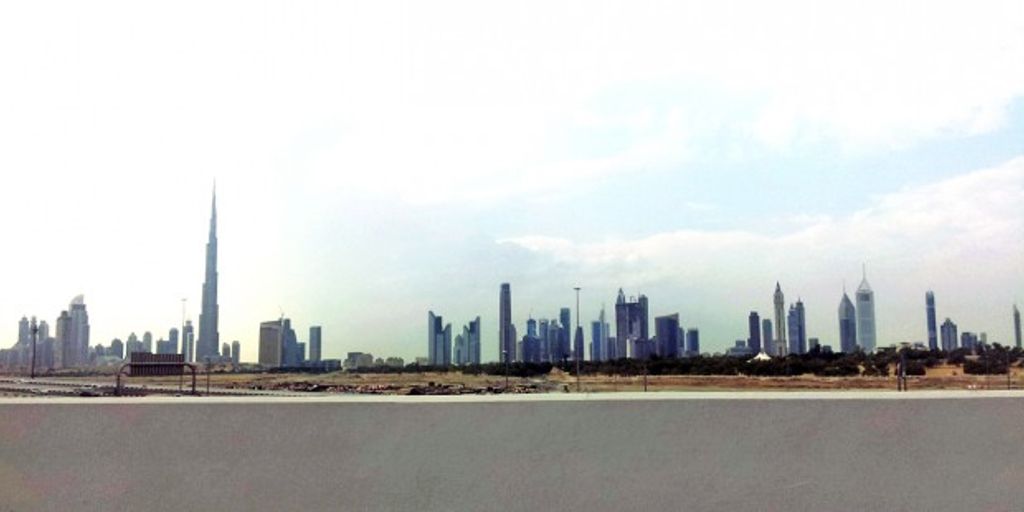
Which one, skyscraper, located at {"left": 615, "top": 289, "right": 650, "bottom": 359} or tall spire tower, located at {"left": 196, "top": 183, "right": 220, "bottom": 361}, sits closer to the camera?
tall spire tower, located at {"left": 196, "top": 183, "right": 220, "bottom": 361}

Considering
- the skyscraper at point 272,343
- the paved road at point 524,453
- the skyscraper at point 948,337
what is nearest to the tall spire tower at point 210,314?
the skyscraper at point 272,343

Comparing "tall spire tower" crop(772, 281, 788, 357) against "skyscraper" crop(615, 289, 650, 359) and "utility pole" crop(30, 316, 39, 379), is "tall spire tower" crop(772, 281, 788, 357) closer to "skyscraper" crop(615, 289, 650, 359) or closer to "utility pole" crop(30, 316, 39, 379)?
"skyscraper" crop(615, 289, 650, 359)

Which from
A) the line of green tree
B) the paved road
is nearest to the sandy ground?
the line of green tree

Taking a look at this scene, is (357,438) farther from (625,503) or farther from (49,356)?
(49,356)

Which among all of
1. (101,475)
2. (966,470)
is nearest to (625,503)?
(966,470)

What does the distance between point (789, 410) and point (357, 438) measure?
2066 millimetres

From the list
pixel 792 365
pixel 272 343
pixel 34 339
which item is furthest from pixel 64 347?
pixel 792 365

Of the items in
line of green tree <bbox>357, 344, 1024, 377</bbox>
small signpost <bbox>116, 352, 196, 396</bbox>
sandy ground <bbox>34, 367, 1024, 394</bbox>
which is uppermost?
small signpost <bbox>116, 352, 196, 396</bbox>

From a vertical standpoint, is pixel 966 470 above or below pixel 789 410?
below

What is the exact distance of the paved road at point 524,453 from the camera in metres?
4.03

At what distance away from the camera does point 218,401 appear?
13.8 feet

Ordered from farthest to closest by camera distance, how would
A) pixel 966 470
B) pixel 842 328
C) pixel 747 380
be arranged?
pixel 747 380
pixel 842 328
pixel 966 470

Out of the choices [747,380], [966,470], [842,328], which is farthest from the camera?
[747,380]

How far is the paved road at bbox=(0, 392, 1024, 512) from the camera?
4.03 metres
